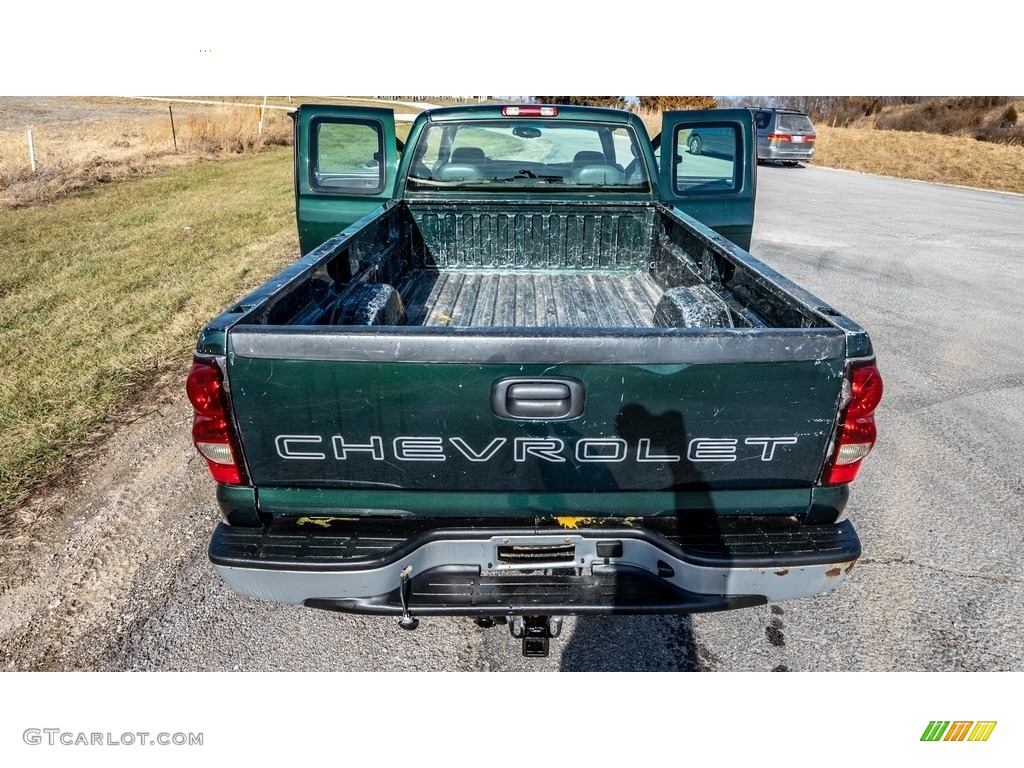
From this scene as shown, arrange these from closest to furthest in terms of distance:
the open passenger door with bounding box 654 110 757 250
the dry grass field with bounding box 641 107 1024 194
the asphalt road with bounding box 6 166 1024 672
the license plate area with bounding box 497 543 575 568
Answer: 1. the license plate area with bounding box 497 543 575 568
2. the asphalt road with bounding box 6 166 1024 672
3. the open passenger door with bounding box 654 110 757 250
4. the dry grass field with bounding box 641 107 1024 194

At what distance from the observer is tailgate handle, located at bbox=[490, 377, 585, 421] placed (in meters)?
2.03

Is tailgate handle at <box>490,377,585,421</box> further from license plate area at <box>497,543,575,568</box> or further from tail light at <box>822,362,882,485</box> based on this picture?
tail light at <box>822,362,882,485</box>

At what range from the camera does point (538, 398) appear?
2051mm

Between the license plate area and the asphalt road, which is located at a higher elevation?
the license plate area

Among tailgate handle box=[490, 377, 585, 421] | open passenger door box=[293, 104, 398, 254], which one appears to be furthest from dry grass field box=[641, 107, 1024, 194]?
tailgate handle box=[490, 377, 585, 421]

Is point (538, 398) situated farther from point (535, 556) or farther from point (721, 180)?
point (721, 180)

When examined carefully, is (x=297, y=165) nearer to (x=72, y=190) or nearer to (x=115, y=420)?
(x=115, y=420)

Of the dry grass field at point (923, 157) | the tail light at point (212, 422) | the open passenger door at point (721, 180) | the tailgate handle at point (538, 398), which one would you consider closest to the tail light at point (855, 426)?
the tailgate handle at point (538, 398)

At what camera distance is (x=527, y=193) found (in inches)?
185

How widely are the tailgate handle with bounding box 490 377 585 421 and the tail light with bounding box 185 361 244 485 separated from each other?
0.85 m

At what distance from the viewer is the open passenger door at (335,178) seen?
4.86 metres

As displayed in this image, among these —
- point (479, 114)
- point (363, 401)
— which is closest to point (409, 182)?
point (479, 114)

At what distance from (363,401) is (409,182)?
3.06m

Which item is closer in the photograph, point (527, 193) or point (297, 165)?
point (527, 193)
